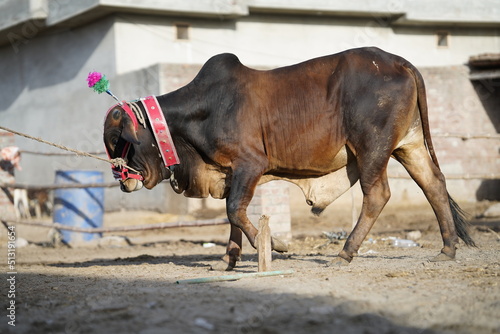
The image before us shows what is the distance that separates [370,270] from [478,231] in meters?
4.48

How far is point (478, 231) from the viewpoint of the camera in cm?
905

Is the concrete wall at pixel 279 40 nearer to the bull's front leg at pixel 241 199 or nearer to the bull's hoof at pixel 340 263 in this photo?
the bull's front leg at pixel 241 199

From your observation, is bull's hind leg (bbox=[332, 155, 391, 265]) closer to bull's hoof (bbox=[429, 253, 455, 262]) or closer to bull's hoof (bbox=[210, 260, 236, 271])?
bull's hoof (bbox=[429, 253, 455, 262])

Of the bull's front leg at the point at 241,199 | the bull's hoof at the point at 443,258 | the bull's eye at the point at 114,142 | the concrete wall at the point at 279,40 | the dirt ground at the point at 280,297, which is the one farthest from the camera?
the concrete wall at the point at 279,40

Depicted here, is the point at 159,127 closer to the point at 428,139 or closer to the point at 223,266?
the point at 223,266

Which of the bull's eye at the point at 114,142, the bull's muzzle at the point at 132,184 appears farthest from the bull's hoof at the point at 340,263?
the bull's eye at the point at 114,142

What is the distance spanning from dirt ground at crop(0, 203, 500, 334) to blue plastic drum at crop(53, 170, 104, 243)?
2.39 meters

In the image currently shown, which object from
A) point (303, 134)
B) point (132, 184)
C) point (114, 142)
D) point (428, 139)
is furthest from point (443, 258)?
point (114, 142)

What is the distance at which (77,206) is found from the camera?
9766 mm

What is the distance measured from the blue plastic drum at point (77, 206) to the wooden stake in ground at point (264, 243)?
5.29m

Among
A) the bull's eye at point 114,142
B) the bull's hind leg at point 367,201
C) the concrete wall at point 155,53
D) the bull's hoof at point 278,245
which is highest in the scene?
the concrete wall at point 155,53

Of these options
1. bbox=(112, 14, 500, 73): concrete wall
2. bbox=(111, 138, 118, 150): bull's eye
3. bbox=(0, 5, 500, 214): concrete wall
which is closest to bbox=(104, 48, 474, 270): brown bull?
bbox=(111, 138, 118, 150): bull's eye

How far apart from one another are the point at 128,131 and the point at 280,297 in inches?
94.6

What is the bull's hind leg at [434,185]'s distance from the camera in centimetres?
565
